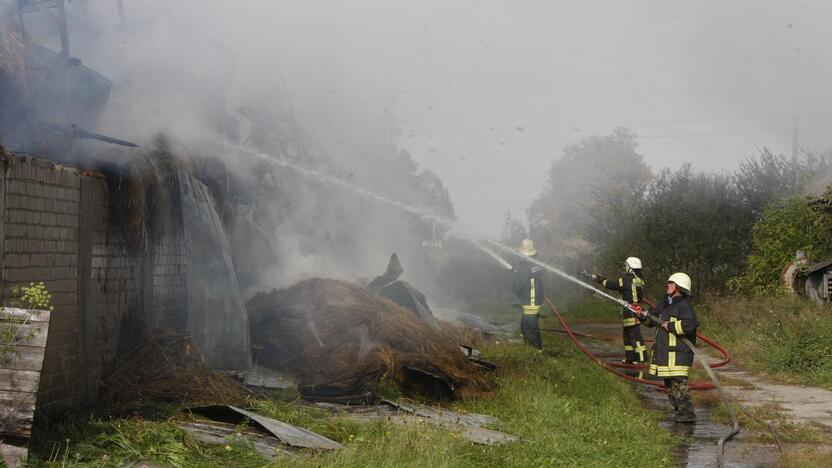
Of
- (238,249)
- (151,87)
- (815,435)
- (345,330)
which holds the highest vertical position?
(151,87)

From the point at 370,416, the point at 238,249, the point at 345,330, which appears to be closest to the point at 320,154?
the point at 238,249

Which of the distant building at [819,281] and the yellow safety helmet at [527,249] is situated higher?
the yellow safety helmet at [527,249]

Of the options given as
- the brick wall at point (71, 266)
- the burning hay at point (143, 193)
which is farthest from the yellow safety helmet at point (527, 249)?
the brick wall at point (71, 266)

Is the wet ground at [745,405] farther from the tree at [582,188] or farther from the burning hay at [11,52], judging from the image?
the tree at [582,188]

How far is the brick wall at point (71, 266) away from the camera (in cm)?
640

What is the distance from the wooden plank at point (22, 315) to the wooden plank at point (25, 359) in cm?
20

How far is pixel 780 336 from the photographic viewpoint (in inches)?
526

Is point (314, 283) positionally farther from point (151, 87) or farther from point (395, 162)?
point (395, 162)

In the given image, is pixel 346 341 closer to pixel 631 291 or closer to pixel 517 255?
pixel 631 291

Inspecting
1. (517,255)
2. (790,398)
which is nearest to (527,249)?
(517,255)

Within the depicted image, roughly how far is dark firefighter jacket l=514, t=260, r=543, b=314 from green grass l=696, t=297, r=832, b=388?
10.9ft

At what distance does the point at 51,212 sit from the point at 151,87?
3303 mm

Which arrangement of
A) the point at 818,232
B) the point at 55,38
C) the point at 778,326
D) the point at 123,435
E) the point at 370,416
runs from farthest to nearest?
the point at 818,232, the point at 778,326, the point at 55,38, the point at 370,416, the point at 123,435

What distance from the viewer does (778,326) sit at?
1397cm
